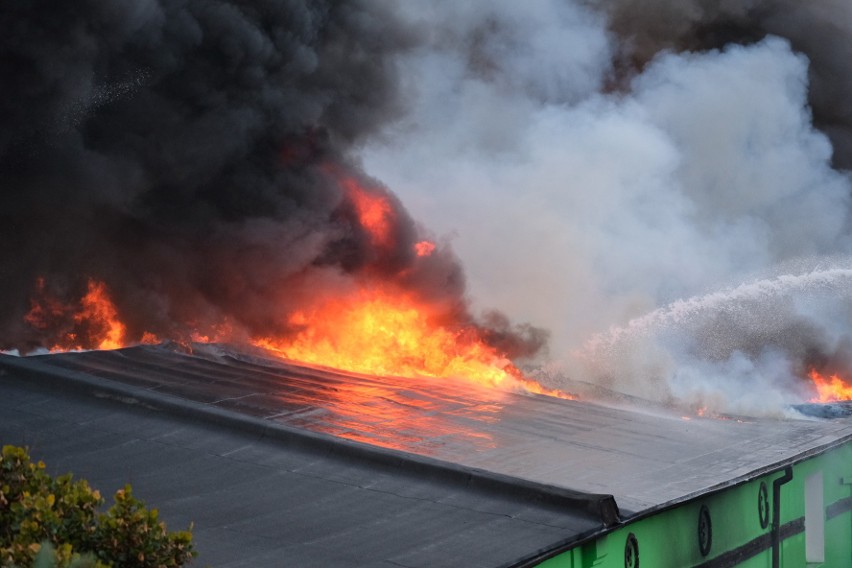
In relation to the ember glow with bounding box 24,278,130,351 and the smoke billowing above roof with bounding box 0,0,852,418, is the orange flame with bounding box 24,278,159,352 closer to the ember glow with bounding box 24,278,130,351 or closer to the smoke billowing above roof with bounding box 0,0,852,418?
the ember glow with bounding box 24,278,130,351

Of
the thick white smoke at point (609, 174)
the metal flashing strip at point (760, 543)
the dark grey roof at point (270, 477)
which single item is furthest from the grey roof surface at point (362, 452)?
the thick white smoke at point (609, 174)

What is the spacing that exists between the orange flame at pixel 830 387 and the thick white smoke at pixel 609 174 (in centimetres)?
59

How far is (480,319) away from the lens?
856 inches

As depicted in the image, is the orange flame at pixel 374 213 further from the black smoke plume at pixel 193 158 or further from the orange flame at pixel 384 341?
the orange flame at pixel 384 341

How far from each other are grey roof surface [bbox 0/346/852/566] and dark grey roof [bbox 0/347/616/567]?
0.8 inches

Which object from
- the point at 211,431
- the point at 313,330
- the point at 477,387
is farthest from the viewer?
the point at 313,330

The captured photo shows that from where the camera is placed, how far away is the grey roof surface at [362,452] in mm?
8398

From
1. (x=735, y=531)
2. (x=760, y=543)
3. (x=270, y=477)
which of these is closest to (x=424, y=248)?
(x=760, y=543)

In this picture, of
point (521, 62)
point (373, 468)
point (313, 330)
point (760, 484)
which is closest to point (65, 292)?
point (313, 330)

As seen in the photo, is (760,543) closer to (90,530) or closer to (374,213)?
(374,213)

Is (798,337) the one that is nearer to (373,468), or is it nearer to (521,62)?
(521,62)

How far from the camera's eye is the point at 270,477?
9516 mm

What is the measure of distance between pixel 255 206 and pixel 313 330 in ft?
7.49

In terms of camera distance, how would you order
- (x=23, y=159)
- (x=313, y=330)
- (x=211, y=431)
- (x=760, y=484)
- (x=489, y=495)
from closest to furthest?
(x=489, y=495), (x=211, y=431), (x=760, y=484), (x=23, y=159), (x=313, y=330)
